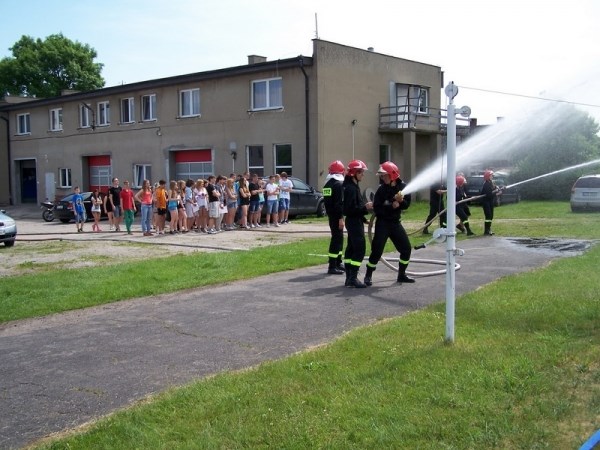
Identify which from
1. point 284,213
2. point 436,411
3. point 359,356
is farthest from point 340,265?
point 284,213

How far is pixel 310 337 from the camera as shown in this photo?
714 centimetres

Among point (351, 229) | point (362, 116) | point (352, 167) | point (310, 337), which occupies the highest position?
point (362, 116)

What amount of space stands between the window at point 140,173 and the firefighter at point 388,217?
1021 inches

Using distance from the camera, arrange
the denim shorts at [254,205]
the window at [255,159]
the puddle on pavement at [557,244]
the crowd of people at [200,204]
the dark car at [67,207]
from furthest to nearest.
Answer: the window at [255,159] < the dark car at [67,207] < the denim shorts at [254,205] < the crowd of people at [200,204] < the puddle on pavement at [557,244]

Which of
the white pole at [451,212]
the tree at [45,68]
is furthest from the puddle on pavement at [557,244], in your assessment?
the tree at [45,68]

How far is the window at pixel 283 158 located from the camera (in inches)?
1121

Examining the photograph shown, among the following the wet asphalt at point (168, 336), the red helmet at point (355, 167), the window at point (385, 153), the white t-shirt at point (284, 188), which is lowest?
the wet asphalt at point (168, 336)

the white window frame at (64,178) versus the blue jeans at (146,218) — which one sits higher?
the white window frame at (64,178)

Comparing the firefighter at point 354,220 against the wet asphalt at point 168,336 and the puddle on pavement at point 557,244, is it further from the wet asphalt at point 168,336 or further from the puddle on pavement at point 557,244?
the puddle on pavement at point 557,244

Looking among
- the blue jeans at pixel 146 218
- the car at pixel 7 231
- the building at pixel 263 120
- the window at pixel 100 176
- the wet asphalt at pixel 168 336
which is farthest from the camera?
the window at pixel 100 176

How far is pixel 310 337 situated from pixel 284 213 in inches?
630

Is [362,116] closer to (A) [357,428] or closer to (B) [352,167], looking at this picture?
(B) [352,167]

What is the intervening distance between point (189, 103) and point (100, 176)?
908 centimetres

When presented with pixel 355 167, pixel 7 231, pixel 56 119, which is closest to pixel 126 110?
pixel 56 119
